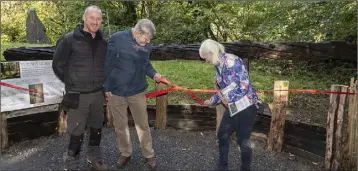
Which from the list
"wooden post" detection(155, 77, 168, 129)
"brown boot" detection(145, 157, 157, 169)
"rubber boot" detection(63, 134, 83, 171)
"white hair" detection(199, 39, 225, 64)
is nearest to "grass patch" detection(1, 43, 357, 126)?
"wooden post" detection(155, 77, 168, 129)

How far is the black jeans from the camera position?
3.12m

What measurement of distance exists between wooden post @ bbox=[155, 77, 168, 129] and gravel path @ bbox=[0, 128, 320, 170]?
0.19m

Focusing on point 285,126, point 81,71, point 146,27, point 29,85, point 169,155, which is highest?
point 146,27

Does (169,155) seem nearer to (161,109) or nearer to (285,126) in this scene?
(161,109)

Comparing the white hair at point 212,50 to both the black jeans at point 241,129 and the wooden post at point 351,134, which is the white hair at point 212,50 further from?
the wooden post at point 351,134

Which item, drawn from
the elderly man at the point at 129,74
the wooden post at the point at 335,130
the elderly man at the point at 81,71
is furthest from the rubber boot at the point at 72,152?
the wooden post at the point at 335,130

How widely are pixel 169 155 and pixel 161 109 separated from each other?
1.00 m

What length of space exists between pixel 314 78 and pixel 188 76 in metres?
2.86

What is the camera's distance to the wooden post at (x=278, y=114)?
4.07 m

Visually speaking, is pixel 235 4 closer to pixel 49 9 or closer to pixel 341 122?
pixel 341 122

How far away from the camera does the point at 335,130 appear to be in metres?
3.53

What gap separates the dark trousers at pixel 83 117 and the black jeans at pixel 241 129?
1345 millimetres

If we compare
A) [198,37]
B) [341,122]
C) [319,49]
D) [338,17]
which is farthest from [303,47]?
[198,37]

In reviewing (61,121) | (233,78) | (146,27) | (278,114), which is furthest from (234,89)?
(61,121)
